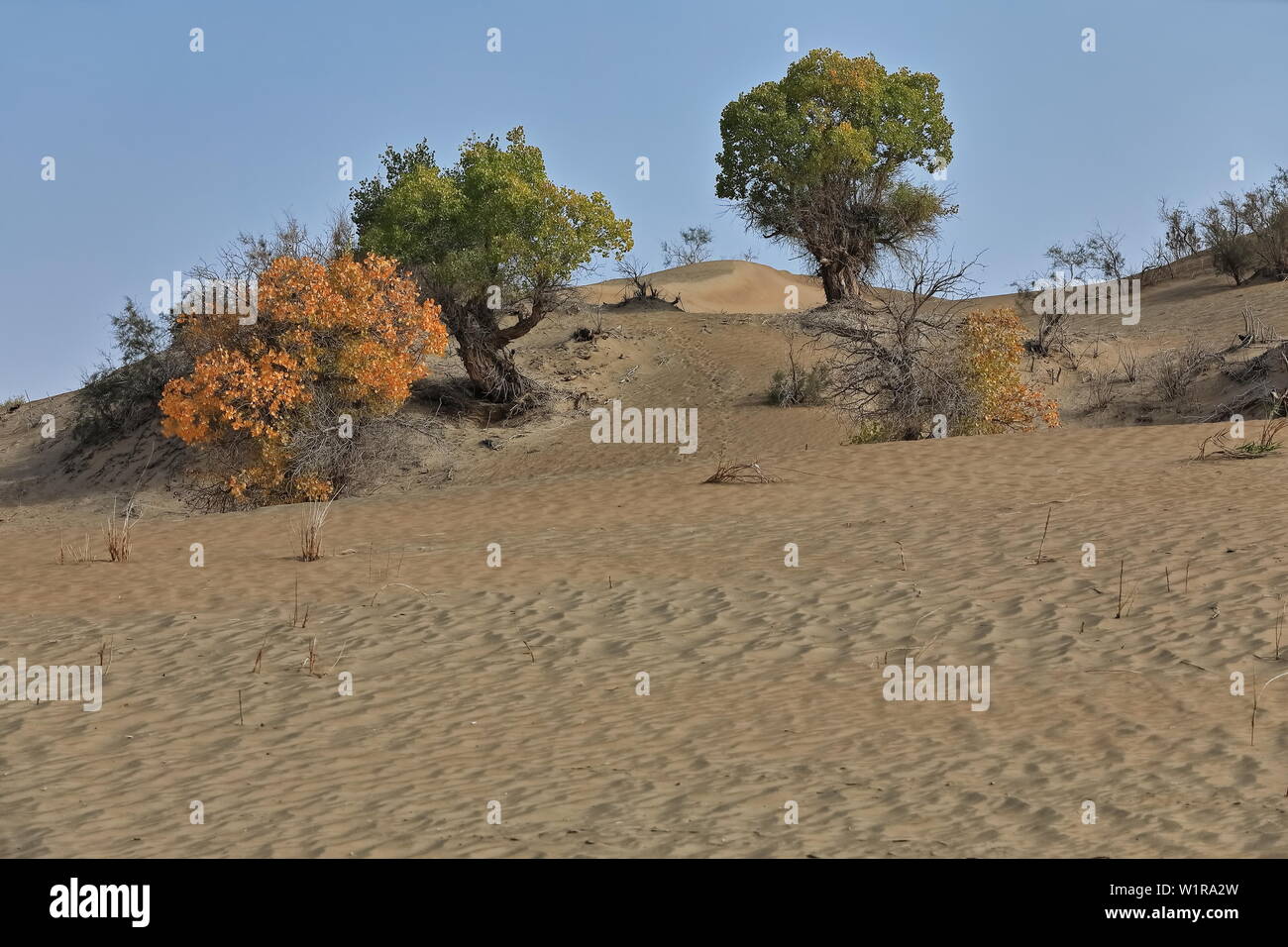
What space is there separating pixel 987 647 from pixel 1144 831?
11.3 ft

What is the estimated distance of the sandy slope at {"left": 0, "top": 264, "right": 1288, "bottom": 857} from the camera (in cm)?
697

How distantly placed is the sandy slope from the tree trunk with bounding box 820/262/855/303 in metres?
23.0

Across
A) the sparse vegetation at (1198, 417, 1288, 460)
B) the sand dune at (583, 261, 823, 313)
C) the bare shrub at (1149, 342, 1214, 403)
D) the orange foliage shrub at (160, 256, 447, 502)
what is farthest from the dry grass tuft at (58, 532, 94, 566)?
the sand dune at (583, 261, 823, 313)

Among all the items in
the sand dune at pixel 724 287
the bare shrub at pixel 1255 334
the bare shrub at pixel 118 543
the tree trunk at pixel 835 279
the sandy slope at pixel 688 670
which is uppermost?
the sand dune at pixel 724 287

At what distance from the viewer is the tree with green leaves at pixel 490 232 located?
31.8 m

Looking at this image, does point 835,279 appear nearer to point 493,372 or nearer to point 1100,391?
point 1100,391

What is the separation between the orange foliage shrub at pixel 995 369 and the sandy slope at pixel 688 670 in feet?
22.9

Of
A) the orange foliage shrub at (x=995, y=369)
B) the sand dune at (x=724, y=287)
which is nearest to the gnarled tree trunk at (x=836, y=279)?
the sand dune at (x=724, y=287)

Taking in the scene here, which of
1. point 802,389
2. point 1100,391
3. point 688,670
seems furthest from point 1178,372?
point 688,670

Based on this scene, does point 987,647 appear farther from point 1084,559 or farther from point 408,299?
point 408,299

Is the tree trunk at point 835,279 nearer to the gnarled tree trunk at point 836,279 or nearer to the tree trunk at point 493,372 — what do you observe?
the gnarled tree trunk at point 836,279

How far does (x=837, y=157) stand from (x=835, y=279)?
11.6 ft

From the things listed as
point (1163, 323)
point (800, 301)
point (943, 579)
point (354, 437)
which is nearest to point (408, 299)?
point (354, 437)

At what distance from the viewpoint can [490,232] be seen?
3206cm
